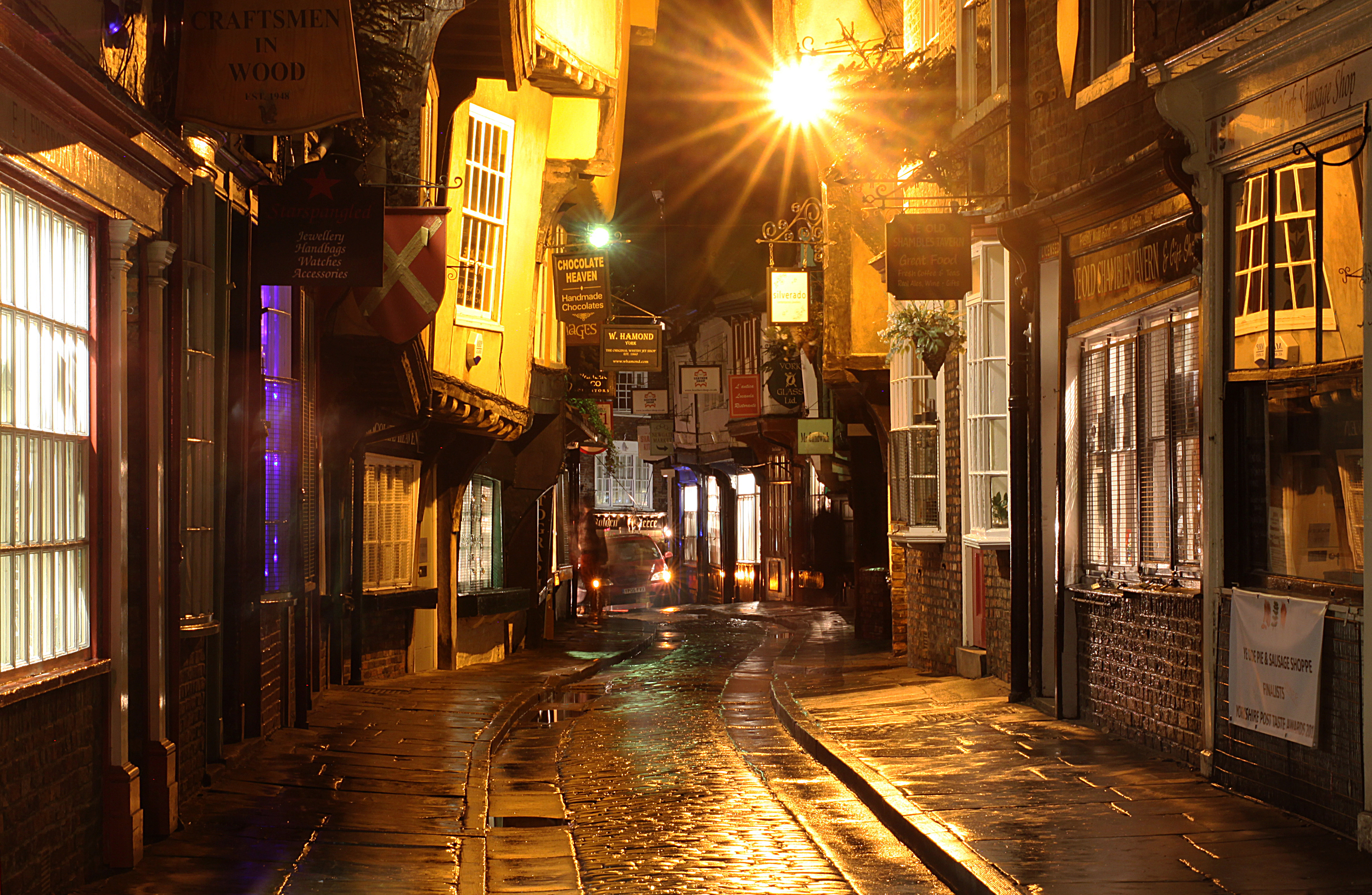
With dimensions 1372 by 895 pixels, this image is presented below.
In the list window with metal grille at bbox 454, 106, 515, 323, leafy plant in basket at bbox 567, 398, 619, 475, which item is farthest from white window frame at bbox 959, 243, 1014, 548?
leafy plant in basket at bbox 567, 398, 619, 475

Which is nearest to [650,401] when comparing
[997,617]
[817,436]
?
[817,436]

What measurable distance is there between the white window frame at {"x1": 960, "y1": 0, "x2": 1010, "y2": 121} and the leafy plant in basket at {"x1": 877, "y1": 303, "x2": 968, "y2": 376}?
92.9 inches

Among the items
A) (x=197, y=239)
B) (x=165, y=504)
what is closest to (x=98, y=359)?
(x=165, y=504)

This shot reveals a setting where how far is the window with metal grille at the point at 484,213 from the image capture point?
667 inches

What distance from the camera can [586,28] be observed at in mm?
20109

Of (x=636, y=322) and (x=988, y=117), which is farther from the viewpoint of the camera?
(x=636, y=322)

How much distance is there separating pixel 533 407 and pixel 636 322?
4462 mm

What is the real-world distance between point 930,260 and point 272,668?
7.56 m

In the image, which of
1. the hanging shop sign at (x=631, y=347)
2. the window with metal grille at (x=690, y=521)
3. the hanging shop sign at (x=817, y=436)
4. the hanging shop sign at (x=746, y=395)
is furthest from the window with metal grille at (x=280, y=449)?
the window with metal grille at (x=690, y=521)

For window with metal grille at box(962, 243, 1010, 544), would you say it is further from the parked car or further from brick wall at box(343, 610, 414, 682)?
the parked car

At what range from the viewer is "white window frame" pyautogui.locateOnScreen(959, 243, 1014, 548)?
1538cm

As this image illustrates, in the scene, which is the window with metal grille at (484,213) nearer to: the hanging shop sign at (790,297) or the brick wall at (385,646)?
the brick wall at (385,646)

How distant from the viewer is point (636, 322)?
2741 cm

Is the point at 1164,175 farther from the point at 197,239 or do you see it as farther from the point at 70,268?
the point at 70,268
